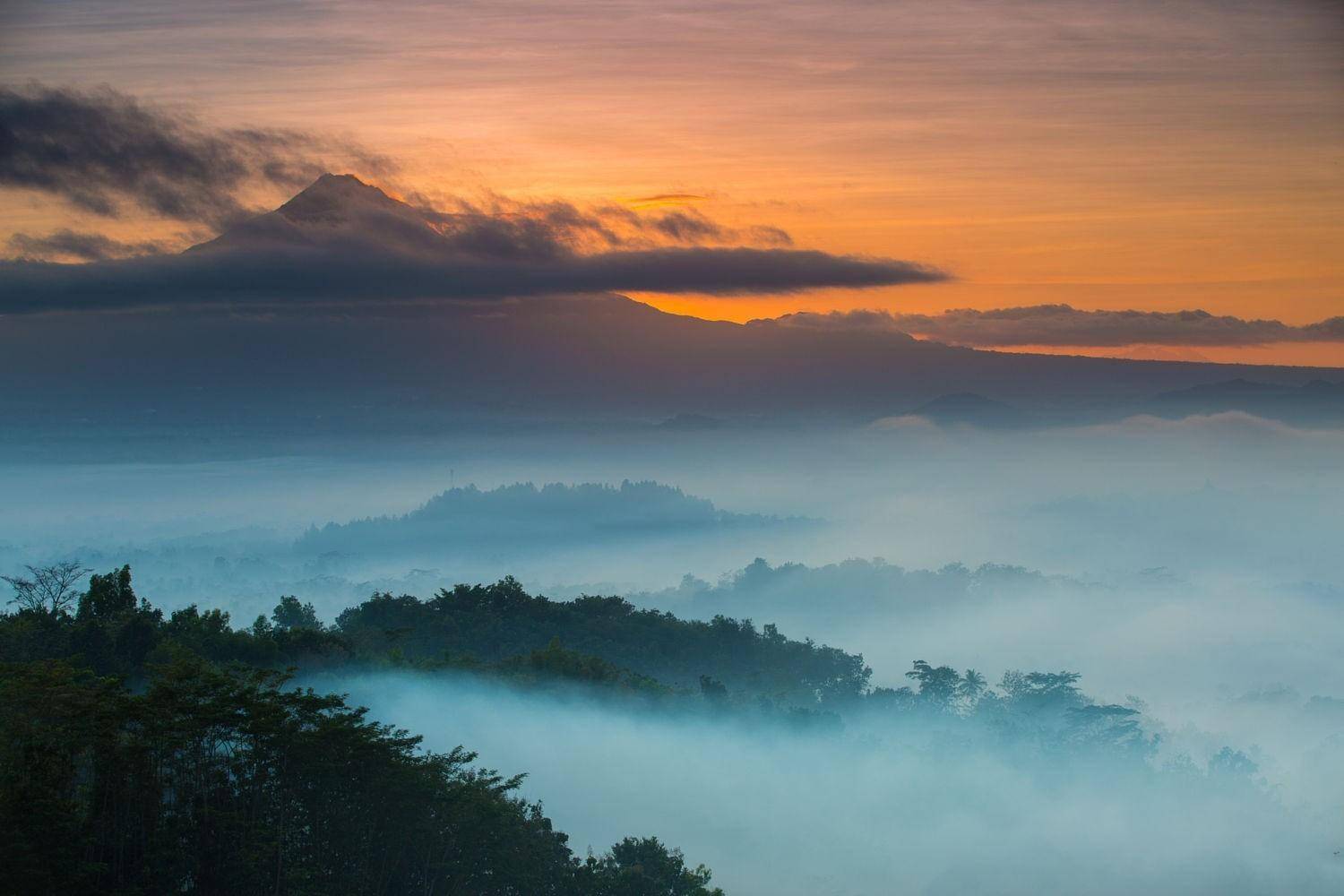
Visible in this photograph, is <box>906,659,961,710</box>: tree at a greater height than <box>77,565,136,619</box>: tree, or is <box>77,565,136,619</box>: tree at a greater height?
<box>906,659,961,710</box>: tree

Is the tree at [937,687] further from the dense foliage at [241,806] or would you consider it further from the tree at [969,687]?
the dense foliage at [241,806]

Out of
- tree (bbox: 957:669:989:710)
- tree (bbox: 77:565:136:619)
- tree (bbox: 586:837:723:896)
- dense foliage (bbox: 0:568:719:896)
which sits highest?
tree (bbox: 957:669:989:710)

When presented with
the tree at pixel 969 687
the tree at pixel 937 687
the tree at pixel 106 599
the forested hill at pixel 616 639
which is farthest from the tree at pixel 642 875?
the tree at pixel 969 687

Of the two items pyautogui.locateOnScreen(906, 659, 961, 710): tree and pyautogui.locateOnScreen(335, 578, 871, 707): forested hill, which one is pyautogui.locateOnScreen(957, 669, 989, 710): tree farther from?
pyautogui.locateOnScreen(335, 578, 871, 707): forested hill

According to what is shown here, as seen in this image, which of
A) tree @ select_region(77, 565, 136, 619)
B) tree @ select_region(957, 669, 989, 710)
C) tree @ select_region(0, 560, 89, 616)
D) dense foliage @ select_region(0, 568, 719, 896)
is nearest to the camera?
dense foliage @ select_region(0, 568, 719, 896)

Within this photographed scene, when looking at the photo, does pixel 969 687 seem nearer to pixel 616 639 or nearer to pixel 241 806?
pixel 616 639

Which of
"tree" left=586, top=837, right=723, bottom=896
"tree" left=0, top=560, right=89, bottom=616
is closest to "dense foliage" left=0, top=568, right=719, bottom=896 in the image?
"tree" left=586, top=837, right=723, bottom=896

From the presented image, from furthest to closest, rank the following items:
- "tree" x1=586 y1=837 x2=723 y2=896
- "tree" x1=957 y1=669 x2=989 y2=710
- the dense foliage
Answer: "tree" x1=957 y1=669 x2=989 y2=710 < "tree" x1=586 y1=837 x2=723 y2=896 < the dense foliage

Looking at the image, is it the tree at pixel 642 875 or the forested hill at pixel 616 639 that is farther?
the forested hill at pixel 616 639

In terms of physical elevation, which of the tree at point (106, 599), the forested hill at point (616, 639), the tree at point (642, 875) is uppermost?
the forested hill at point (616, 639)

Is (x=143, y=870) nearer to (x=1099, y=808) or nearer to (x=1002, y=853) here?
(x=1002, y=853)

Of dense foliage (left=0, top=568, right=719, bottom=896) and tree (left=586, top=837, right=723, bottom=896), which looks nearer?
dense foliage (left=0, top=568, right=719, bottom=896)

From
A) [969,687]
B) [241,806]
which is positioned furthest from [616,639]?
[241,806]

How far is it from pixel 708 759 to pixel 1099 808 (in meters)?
15.2
